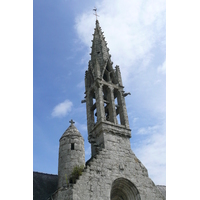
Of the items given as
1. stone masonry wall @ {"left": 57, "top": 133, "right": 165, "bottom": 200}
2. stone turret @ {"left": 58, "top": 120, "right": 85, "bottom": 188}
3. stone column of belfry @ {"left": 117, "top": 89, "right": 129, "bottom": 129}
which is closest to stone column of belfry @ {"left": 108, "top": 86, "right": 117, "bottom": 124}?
stone column of belfry @ {"left": 117, "top": 89, "right": 129, "bottom": 129}

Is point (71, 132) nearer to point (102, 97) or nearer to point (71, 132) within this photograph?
point (71, 132)

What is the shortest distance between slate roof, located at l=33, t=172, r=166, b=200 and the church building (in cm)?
137

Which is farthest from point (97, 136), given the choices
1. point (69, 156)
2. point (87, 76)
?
point (87, 76)

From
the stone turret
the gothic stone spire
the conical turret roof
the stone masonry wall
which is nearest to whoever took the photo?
the stone masonry wall

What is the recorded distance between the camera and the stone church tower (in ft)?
35.0

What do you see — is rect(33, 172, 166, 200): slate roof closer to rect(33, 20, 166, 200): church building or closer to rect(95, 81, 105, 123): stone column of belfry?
rect(33, 20, 166, 200): church building

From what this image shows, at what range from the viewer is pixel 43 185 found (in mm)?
12625

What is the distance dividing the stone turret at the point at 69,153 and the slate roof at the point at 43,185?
60.4 inches

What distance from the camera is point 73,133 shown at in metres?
12.6

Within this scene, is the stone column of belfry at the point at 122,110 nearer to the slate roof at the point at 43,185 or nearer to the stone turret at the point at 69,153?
the stone turret at the point at 69,153

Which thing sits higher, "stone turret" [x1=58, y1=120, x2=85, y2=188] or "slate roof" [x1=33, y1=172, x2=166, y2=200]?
"stone turret" [x1=58, y1=120, x2=85, y2=188]

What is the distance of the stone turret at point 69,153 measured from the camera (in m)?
11.1

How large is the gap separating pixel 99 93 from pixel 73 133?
3.68 meters

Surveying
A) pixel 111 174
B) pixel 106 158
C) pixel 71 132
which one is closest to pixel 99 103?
pixel 71 132
